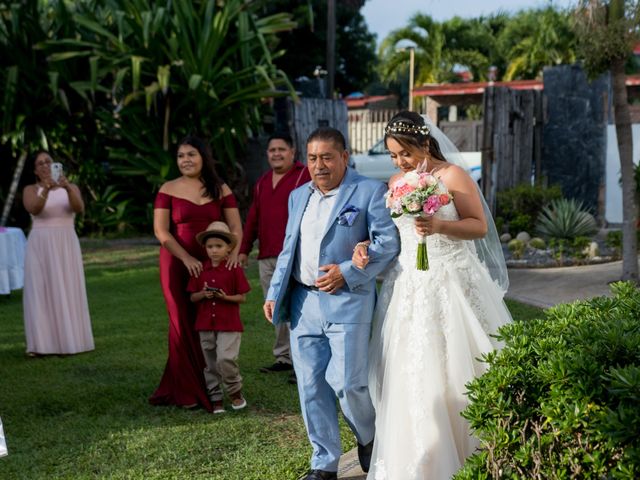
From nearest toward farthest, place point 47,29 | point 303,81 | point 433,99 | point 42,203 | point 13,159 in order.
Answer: point 42,203, point 47,29, point 13,159, point 303,81, point 433,99

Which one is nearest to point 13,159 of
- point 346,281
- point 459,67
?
point 346,281

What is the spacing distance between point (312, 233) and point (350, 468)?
4.67ft

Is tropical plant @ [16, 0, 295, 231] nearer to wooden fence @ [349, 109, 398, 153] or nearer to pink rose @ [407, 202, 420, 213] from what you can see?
wooden fence @ [349, 109, 398, 153]

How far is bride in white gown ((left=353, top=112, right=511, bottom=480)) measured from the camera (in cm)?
452

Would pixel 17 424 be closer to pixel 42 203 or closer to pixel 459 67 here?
pixel 42 203

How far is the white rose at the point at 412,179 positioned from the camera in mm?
4523

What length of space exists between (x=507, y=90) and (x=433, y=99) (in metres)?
10.4

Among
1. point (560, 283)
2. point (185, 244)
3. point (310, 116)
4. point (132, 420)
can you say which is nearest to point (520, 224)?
point (560, 283)

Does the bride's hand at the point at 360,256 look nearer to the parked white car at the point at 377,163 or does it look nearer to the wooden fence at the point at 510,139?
the wooden fence at the point at 510,139

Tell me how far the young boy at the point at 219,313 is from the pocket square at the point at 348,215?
6.01 ft

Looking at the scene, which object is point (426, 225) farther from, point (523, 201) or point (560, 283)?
point (523, 201)

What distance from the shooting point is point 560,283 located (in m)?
11.5

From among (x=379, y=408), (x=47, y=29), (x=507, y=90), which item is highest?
(x=47, y=29)

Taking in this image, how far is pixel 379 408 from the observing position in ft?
16.1
